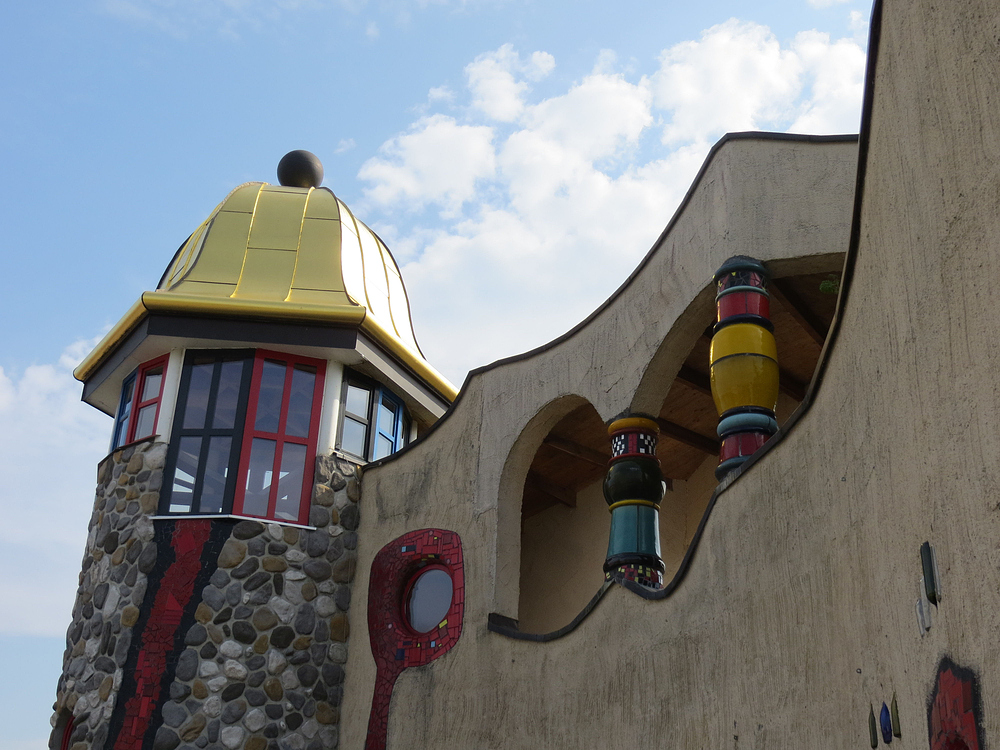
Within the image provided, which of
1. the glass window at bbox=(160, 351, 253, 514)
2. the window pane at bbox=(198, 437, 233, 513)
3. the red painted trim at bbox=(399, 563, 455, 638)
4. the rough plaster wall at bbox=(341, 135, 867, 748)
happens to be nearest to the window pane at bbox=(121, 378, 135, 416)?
the glass window at bbox=(160, 351, 253, 514)

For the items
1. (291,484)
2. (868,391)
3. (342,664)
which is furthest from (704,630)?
(291,484)

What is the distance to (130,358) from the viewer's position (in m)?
8.91

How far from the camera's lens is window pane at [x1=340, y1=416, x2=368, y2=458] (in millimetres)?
8875

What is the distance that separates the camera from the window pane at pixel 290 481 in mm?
8305

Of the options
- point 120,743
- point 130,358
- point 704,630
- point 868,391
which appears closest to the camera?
point 868,391

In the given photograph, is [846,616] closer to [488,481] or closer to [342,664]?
[488,481]

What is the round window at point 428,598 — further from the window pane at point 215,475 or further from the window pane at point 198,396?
the window pane at point 198,396

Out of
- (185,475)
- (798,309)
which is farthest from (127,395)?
(798,309)

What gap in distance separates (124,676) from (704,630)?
441cm

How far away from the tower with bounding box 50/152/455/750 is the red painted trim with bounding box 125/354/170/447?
0.02 meters

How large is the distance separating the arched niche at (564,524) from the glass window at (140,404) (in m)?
3.08

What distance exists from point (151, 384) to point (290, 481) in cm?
153

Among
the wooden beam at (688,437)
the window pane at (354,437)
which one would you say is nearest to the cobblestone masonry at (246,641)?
the window pane at (354,437)

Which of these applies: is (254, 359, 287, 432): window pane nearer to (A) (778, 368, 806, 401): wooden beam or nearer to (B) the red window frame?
(B) the red window frame
